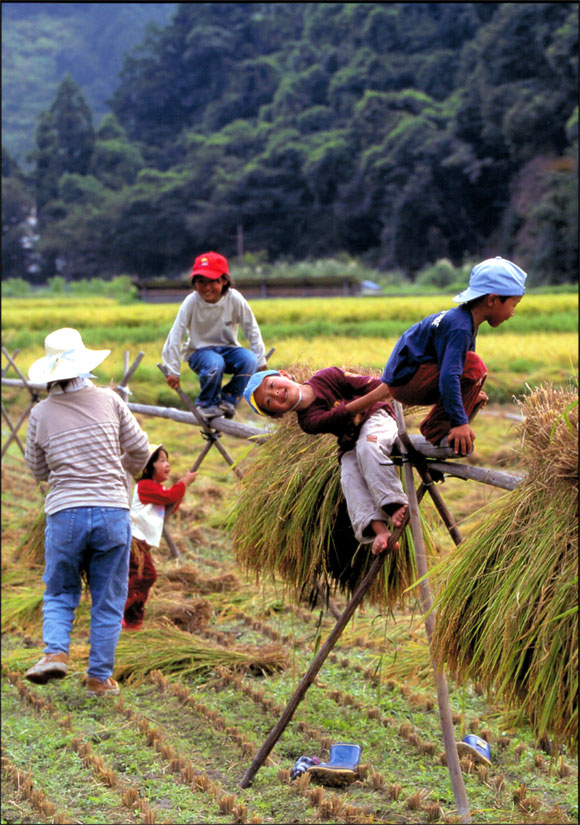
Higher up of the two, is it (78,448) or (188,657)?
(78,448)

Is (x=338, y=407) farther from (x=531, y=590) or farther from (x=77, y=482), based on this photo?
(x=77, y=482)

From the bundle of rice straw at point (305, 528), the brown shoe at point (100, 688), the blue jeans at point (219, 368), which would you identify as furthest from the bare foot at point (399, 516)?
the blue jeans at point (219, 368)

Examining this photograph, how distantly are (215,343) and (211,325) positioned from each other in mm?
100

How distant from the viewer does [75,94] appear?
2477 inches

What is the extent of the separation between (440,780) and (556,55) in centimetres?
3353

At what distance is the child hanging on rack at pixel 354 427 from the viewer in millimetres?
2986

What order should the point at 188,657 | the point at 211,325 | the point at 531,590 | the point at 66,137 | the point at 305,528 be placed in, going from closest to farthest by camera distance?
the point at 531,590, the point at 305,528, the point at 188,657, the point at 211,325, the point at 66,137

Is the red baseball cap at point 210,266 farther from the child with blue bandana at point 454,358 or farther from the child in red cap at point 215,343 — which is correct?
the child with blue bandana at point 454,358

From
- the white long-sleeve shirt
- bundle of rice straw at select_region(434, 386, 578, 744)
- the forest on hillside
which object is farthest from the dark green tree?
bundle of rice straw at select_region(434, 386, 578, 744)

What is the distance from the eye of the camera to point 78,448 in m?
3.72

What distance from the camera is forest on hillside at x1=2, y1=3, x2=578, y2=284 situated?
34.3 meters

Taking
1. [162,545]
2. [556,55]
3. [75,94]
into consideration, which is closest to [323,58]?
[75,94]

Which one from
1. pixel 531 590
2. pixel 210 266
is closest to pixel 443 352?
pixel 531 590

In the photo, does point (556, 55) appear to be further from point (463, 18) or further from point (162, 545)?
point (162, 545)
